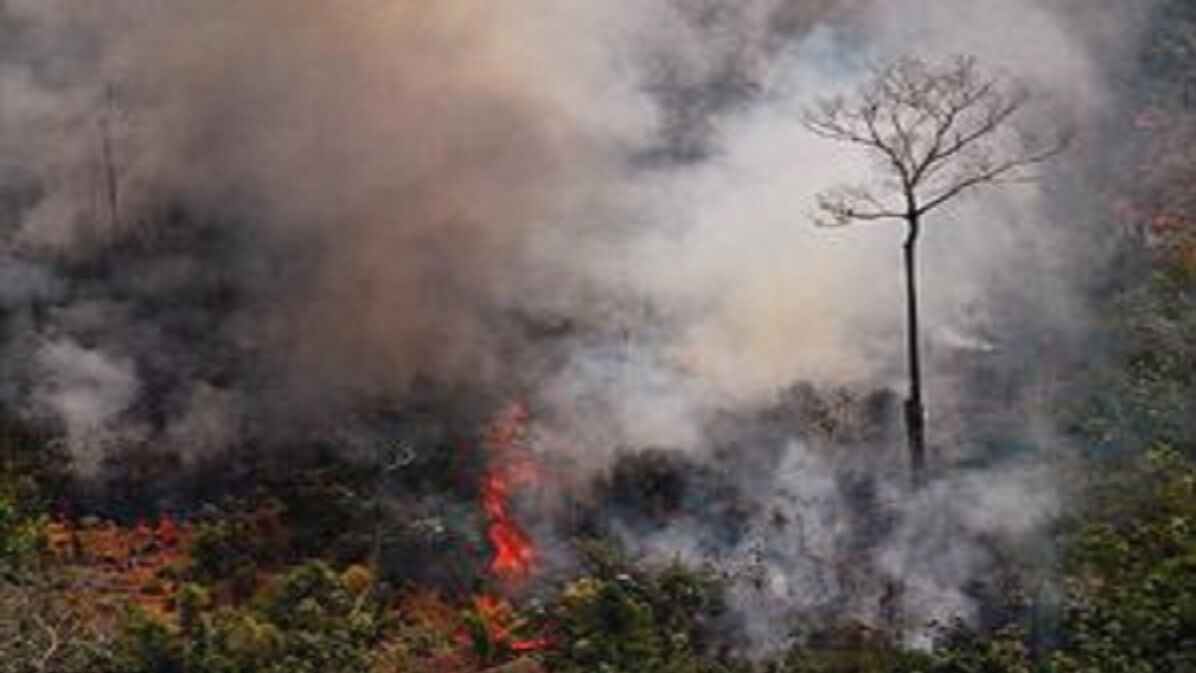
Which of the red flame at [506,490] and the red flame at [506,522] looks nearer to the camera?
the red flame at [506,522]

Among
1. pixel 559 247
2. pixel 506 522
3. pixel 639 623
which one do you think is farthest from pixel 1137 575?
pixel 559 247

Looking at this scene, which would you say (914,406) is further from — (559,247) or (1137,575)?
(559,247)

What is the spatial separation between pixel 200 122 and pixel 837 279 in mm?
11265

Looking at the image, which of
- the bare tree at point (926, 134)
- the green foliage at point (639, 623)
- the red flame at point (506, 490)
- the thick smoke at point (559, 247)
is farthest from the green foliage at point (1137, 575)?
the red flame at point (506, 490)

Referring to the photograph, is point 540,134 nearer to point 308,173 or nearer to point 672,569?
point 308,173

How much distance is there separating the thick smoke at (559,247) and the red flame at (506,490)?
478mm

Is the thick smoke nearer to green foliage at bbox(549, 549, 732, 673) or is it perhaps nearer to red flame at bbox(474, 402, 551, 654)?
red flame at bbox(474, 402, 551, 654)

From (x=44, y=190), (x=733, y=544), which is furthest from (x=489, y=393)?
(x=44, y=190)

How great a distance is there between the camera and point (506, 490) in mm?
25484

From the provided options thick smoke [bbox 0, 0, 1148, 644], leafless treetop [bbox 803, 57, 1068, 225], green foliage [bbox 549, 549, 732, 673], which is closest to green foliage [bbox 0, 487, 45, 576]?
thick smoke [bbox 0, 0, 1148, 644]

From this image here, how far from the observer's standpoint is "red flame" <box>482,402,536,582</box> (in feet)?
80.4

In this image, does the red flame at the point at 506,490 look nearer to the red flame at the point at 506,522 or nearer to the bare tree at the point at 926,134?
the red flame at the point at 506,522

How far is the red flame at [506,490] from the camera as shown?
2450 cm

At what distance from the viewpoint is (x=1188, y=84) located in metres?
32.8
